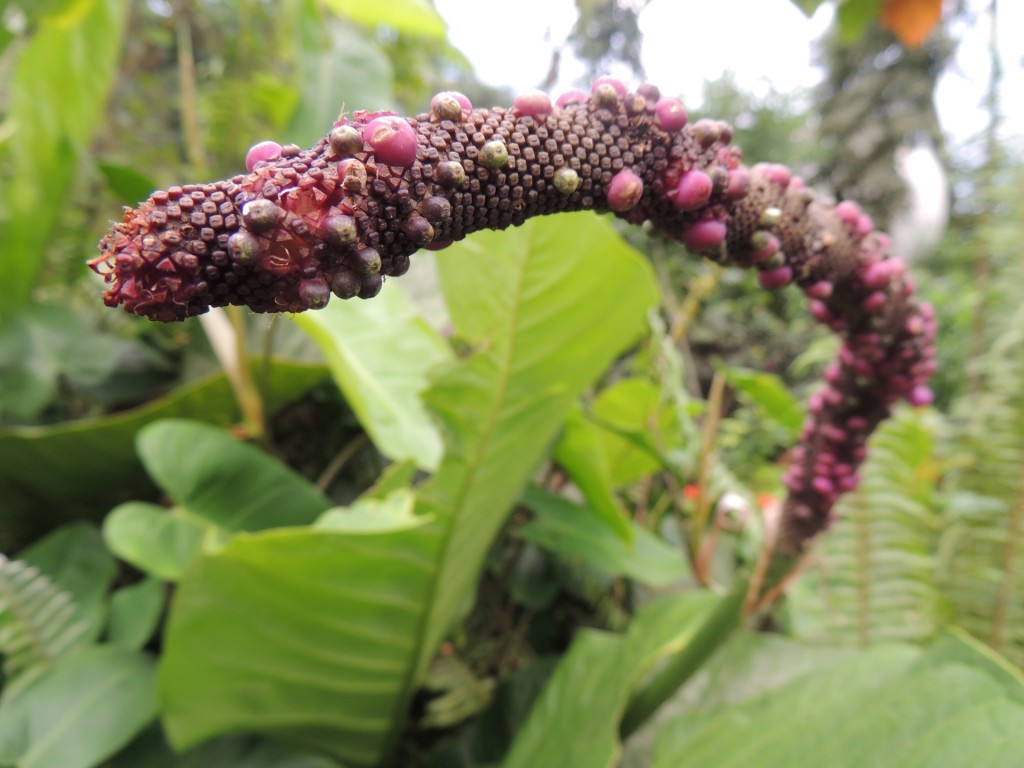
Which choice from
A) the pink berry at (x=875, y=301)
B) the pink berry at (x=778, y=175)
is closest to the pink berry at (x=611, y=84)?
the pink berry at (x=778, y=175)

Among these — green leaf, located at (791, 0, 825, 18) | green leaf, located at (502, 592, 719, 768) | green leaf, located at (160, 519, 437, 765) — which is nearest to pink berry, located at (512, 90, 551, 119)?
green leaf, located at (160, 519, 437, 765)

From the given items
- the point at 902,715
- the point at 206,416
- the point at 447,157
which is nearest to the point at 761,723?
the point at 902,715

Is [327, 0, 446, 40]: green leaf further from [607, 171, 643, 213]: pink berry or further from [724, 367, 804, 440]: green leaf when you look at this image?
[607, 171, 643, 213]: pink berry

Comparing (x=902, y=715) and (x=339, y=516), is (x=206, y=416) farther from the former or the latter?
(x=902, y=715)

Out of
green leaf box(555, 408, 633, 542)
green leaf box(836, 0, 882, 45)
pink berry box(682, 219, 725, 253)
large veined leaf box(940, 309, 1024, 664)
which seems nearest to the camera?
→ pink berry box(682, 219, 725, 253)

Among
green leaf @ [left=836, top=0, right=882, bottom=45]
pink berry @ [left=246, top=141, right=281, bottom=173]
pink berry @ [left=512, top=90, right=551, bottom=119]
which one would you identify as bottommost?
pink berry @ [left=246, top=141, right=281, bottom=173]

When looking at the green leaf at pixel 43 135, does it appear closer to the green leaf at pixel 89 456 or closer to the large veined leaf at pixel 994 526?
the green leaf at pixel 89 456
